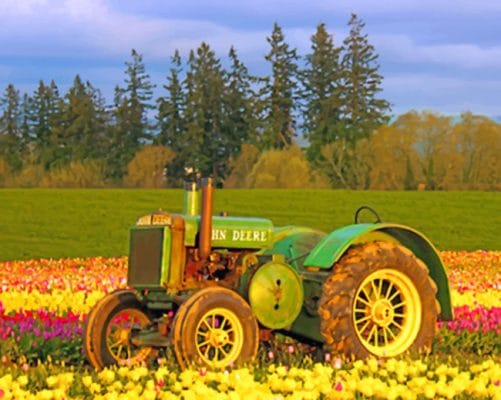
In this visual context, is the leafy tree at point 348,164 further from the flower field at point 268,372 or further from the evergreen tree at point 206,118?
the flower field at point 268,372

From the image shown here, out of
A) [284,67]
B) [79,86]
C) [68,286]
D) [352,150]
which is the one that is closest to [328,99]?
[284,67]

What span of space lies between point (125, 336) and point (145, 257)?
1.81ft

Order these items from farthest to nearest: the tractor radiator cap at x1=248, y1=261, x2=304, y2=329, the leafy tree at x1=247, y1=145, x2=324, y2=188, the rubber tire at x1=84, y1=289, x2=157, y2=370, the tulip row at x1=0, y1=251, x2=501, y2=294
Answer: the leafy tree at x1=247, y1=145, x2=324, y2=188, the tulip row at x1=0, y1=251, x2=501, y2=294, the rubber tire at x1=84, y1=289, x2=157, y2=370, the tractor radiator cap at x1=248, y1=261, x2=304, y2=329

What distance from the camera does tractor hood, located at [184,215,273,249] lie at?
584 cm

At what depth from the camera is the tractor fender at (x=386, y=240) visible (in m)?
5.94

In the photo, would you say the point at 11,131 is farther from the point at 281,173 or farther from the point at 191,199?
the point at 191,199

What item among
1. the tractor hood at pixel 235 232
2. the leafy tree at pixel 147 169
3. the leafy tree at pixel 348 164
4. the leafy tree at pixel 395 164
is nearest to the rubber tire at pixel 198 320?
the tractor hood at pixel 235 232

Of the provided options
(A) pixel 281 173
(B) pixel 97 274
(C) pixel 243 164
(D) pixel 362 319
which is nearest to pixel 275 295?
(D) pixel 362 319

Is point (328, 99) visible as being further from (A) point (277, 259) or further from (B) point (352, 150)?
(A) point (277, 259)

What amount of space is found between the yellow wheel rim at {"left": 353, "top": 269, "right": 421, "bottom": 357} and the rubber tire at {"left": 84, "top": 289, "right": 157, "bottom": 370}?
147cm

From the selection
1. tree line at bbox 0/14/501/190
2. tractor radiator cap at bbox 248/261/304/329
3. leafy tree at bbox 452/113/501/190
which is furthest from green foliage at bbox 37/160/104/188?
tractor radiator cap at bbox 248/261/304/329

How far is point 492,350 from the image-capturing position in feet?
25.2

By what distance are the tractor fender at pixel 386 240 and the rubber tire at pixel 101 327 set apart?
1256mm

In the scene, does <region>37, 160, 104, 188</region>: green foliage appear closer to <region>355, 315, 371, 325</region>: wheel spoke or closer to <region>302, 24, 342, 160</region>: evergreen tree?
<region>302, 24, 342, 160</region>: evergreen tree
